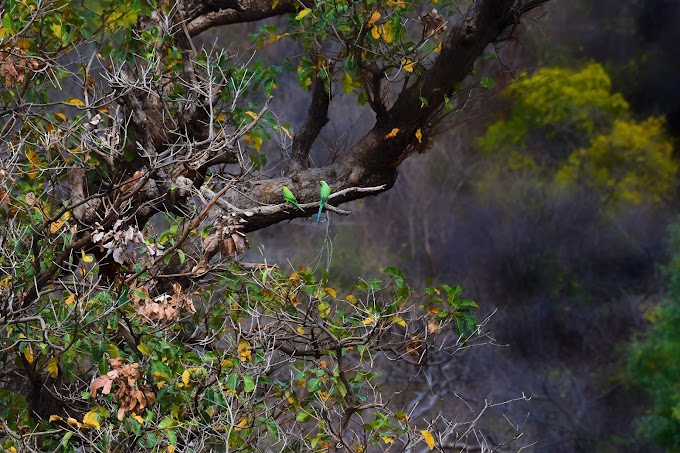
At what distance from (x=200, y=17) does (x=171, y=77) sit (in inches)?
15.5

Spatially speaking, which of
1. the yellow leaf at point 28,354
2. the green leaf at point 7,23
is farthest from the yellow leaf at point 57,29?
the yellow leaf at point 28,354

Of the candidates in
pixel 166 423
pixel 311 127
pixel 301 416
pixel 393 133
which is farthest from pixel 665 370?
pixel 166 423

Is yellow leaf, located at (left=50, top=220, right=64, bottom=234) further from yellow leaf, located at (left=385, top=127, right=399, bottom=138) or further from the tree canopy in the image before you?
yellow leaf, located at (left=385, top=127, right=399, bottom=138)

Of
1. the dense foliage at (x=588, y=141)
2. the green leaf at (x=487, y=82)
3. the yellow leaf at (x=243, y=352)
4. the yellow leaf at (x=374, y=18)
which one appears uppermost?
the yellow leaf at (x=374, y=18)

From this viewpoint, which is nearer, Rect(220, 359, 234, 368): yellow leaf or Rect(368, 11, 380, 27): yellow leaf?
Rect(220, 359, 234, 368): yellow leaf

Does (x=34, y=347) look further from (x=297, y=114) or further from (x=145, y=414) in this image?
(x=297, y=114)

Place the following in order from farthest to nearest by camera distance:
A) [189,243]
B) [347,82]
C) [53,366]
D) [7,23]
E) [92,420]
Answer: [347,82], [189,243], [7,23], [53,366], [92,420]

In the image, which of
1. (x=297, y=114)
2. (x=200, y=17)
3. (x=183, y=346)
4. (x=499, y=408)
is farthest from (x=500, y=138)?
(x=183, y=346)

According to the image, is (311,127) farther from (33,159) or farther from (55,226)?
(55,226)

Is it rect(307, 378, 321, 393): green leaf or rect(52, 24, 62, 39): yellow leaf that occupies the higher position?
rect(52, 24, 62, 39): yellow leaf

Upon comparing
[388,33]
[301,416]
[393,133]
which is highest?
[388,33]

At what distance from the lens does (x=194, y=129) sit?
12.1 ft

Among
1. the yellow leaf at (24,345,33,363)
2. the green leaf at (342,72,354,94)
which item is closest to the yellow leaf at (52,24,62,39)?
the green leaf at (342,72,354,94)

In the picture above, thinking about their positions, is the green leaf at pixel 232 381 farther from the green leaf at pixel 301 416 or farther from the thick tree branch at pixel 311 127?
the thick tree branch at pixel 311 127
